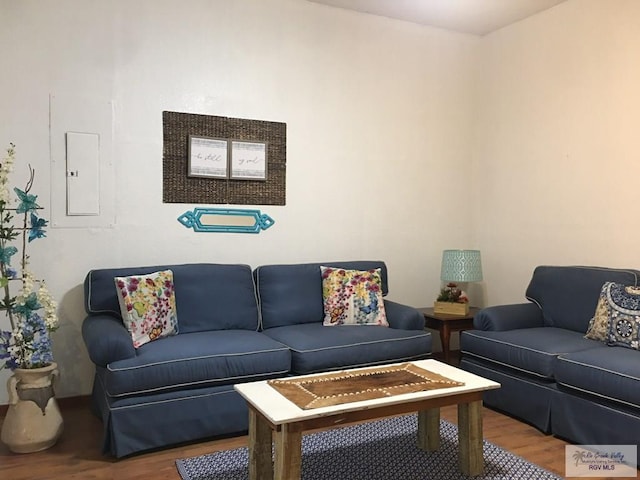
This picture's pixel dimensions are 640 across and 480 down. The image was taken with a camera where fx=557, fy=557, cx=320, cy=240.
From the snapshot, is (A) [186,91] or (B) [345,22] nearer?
(A) [186,91]

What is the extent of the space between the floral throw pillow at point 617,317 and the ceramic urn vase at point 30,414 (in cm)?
300

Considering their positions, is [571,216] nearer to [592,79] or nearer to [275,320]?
[592,79]

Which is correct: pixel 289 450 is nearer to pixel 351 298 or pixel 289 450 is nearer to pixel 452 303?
pixel 351 298

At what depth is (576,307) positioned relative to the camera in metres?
3.52

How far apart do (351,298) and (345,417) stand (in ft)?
5.21

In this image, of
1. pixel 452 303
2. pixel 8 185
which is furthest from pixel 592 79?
pixel 8 185

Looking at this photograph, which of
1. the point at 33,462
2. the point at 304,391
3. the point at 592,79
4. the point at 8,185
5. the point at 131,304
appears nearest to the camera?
the point at 304,391

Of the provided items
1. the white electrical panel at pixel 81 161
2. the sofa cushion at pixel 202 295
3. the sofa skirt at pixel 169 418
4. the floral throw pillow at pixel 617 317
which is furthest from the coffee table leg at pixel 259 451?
the floral throw pillow at pixel 617 317

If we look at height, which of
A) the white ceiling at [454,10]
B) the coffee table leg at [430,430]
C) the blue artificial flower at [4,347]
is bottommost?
the coffee table leg at [430,430]

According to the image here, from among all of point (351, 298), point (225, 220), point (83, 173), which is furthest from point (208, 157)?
point (351, 298)

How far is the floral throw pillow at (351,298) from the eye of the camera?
3.72 m

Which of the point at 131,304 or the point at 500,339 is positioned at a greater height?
the point at 131,304

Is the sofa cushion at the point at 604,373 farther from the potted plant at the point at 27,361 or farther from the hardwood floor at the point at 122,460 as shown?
the potted plant at the point at 27,361

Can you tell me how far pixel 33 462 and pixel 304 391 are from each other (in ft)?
4.60
